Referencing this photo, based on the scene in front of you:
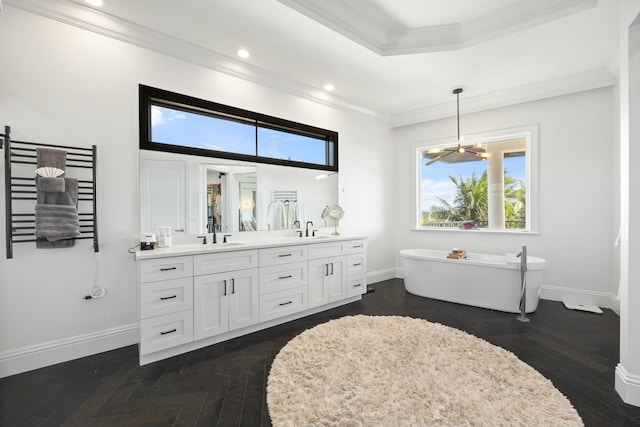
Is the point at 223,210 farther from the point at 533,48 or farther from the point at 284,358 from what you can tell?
the point at 533,48

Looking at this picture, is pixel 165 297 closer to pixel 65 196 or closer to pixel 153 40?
pixel 65 196

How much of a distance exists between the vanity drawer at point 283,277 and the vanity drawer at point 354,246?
0.68 m

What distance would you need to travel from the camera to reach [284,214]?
12.7 ft

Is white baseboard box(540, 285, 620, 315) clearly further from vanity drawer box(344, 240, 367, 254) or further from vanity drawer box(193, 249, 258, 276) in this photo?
vanity drawer box(193, 249, 258, 276)

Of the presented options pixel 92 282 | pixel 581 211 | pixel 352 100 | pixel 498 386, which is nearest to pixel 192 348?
pixel 92 282

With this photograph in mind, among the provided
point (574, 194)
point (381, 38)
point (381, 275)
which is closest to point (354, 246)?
point (381, 275)

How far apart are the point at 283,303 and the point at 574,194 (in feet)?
12.9

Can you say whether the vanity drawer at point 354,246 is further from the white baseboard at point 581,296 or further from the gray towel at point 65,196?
the gray towel at point 65,196

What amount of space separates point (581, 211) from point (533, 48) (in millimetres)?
2137

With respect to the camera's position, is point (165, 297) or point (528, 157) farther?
point (528, 157)

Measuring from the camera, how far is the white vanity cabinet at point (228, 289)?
234cm

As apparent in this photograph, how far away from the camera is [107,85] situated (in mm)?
2549

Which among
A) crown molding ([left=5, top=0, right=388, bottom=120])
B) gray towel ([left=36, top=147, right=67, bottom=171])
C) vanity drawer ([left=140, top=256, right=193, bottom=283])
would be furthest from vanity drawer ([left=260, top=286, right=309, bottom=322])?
crown molding ([left=5, top=0, right=388, bottom=120])

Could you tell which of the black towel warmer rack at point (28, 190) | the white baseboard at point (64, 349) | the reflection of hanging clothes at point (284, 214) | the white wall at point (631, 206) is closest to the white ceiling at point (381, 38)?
the white wall at point (631, 206)
